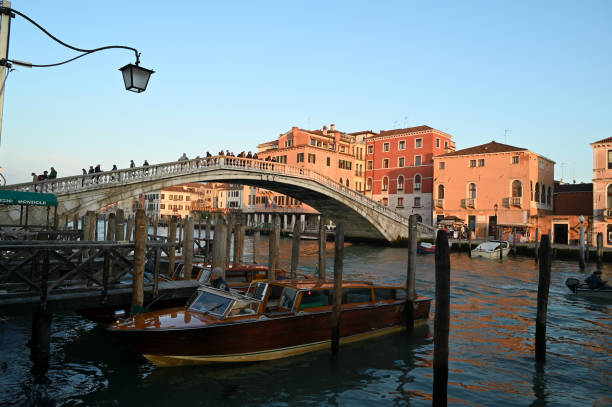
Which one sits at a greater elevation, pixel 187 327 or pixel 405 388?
pixel 187 327

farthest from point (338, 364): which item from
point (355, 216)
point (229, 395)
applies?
point (355, 216)

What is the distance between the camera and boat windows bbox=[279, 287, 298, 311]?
27.7ft

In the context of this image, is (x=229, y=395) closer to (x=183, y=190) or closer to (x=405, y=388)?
(x=405, y=388)

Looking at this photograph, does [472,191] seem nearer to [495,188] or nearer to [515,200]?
[495,188]

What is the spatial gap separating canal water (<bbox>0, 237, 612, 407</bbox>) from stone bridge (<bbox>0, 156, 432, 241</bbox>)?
9590mm

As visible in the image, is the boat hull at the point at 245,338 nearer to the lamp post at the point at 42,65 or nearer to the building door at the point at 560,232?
the lamp post at the point at 42,65

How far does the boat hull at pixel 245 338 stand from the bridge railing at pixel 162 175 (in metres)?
13.6

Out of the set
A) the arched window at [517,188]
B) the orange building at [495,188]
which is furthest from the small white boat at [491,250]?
the arched window at [517,188]

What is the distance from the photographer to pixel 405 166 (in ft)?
156

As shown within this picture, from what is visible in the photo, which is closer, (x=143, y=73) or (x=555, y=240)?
(x=143, y=73)

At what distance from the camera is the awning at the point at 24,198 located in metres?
12.8

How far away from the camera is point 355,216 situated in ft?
126

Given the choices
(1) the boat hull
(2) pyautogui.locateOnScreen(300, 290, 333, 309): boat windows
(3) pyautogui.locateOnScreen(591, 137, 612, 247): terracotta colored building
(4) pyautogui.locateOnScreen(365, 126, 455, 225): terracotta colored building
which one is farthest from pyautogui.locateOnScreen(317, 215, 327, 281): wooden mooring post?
(4) pyautogui.locateOnScreen(365, 126, 455, 225): terracotta colored building

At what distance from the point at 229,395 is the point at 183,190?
3380 inches
